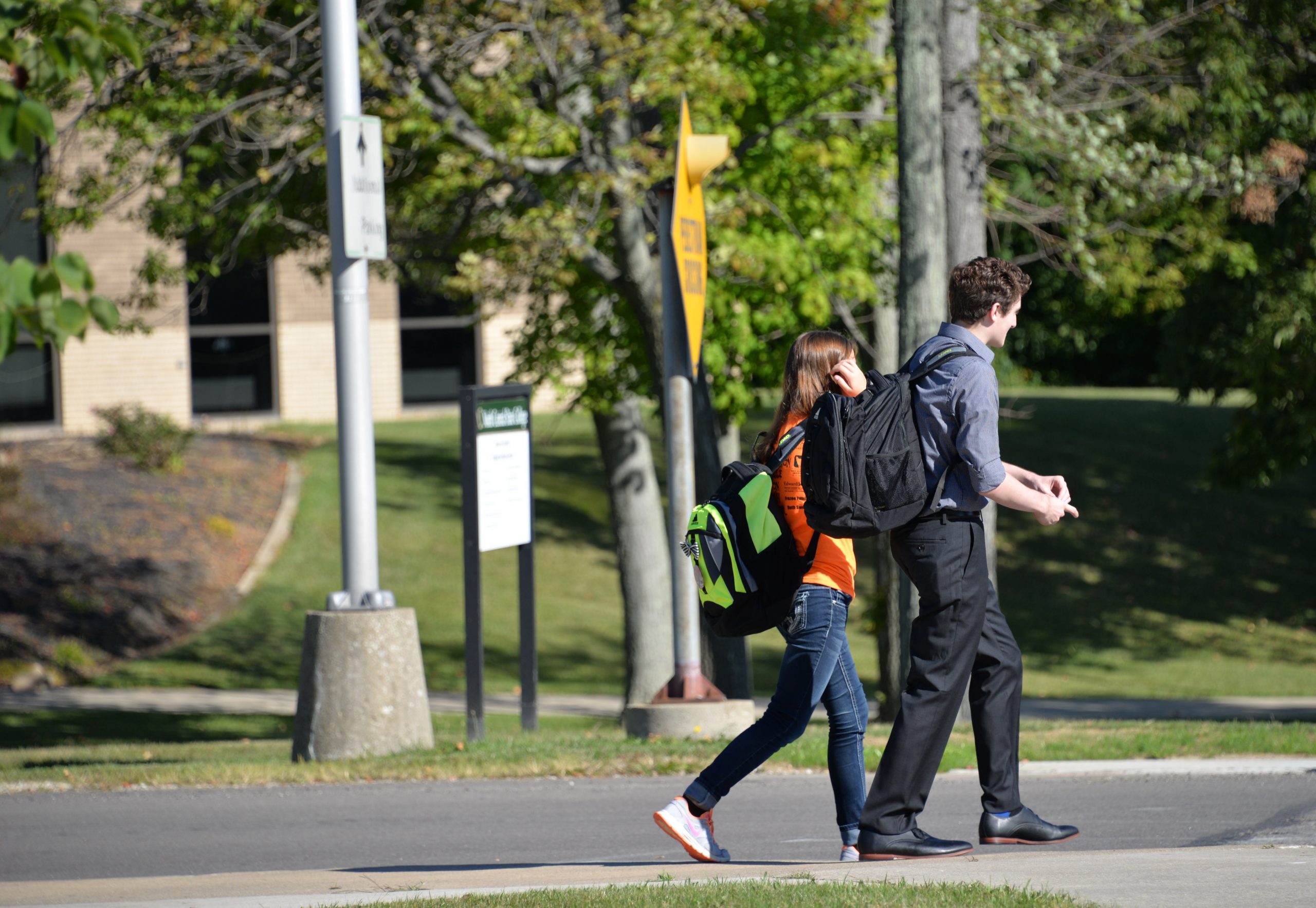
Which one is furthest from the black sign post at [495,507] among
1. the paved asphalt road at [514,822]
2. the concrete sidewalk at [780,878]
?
the concrete sidewalk at [780,878]

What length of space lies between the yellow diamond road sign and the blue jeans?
3.16 metres

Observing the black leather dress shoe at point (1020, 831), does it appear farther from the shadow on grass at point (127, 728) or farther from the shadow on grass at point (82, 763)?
the shadow on grass at point (127, 728)

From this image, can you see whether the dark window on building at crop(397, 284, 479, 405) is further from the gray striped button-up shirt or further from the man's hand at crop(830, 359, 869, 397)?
the gray striped button-up shirt

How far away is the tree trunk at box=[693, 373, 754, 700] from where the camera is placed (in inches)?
422

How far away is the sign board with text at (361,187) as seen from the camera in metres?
7.91

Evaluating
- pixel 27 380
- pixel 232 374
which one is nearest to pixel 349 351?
pixel 27 380

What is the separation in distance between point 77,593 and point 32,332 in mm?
15344

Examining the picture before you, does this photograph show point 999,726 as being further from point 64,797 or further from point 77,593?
point 77,593

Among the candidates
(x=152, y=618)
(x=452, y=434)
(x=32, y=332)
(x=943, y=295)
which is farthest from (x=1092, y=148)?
(x=452, y=434)

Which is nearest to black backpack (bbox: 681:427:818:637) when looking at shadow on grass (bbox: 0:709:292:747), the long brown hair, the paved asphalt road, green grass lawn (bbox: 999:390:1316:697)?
the long brown hair

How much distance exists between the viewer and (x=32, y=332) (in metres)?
3.11

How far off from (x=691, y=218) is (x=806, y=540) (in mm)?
3471

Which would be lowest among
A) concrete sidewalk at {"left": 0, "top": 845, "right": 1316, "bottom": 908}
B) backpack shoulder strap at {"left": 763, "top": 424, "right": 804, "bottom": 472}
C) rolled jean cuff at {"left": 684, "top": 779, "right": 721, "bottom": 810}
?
concrete sidewalk at {"left": 0, "top": 845, "right": 1316, "bottom": 908}

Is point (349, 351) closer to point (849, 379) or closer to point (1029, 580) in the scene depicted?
point (849, 379)
